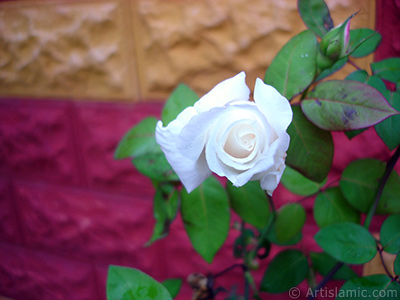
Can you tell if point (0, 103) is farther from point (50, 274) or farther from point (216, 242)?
point (216, 242)

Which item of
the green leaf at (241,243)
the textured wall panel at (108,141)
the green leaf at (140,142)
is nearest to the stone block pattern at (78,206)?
the textured wall panel at (108,141)

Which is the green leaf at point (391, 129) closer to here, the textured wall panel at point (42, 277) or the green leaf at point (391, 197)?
the green leaf at point (391, 197)

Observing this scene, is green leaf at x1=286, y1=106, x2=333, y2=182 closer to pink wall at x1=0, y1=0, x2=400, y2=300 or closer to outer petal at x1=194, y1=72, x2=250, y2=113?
outer petal at x1=194, y1=72, x2=250, y2=113

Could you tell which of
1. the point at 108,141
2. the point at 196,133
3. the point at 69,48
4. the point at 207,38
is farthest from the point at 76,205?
the point at 196,133

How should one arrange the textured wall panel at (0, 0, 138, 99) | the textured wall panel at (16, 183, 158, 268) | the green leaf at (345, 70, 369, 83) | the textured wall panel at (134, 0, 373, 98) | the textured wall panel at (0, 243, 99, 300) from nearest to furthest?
the green leaf at (345, 70, 369, 83)
the textured wall panel at (134, 0, 373, 98)
the textured wall panel at (0, 0, 138, 99)
the textured wall panel at (16, 183, 158, 268)
the textured wall panel at (0, 243, 99, 300)

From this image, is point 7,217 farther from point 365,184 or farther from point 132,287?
point 365,184

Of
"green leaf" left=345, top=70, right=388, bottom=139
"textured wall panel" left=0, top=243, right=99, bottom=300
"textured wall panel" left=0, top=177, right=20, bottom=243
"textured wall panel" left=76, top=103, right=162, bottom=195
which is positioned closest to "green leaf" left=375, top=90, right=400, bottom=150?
"green leaf" left=345, top=70, right=388, bottom=139
